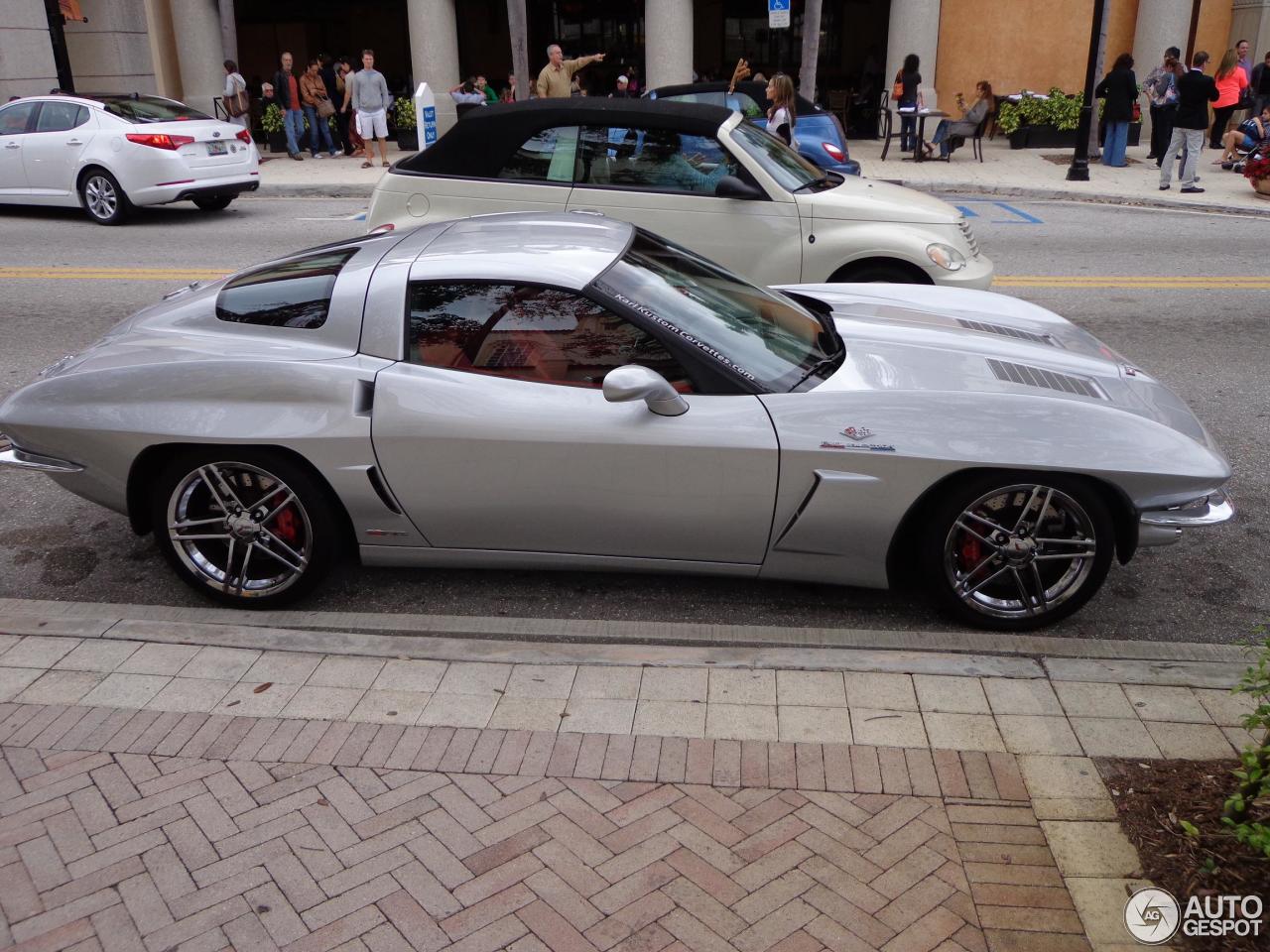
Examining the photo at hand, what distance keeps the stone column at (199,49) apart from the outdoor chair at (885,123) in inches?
515

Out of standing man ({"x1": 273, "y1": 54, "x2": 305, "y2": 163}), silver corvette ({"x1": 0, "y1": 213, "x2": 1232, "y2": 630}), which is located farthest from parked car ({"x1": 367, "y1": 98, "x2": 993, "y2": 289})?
standing man ({"x1": 273, "y1": 54, "x2": 305, "y2": 163})

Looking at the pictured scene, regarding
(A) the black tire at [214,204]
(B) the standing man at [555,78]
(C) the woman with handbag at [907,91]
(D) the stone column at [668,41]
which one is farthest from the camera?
(D) the stone column at [668,41]

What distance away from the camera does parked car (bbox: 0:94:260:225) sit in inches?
547

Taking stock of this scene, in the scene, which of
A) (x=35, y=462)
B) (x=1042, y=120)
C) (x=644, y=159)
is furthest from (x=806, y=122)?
(x=35, y=462)

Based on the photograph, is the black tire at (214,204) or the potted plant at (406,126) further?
Answer: the potted plant at (406,126)

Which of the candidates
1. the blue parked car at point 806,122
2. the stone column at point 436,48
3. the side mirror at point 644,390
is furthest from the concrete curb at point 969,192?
the side mirror at point 644,390

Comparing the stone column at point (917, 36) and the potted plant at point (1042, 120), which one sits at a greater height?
the stone column at point (917, 36)

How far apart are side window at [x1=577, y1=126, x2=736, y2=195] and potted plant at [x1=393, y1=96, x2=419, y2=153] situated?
15.8m

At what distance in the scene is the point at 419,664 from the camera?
13.8 feet

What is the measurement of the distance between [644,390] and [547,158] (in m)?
4.56

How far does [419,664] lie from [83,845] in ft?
4.16

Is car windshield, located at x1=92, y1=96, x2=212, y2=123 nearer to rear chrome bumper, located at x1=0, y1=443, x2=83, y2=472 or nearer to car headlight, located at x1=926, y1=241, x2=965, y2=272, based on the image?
car headlight, located at x1=926, y1=241, x2=965, y2=272

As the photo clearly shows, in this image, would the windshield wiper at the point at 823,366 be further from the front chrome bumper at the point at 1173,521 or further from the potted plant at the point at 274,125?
the potted plant at the point at 274,125

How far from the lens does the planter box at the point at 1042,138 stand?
22.4 metres
